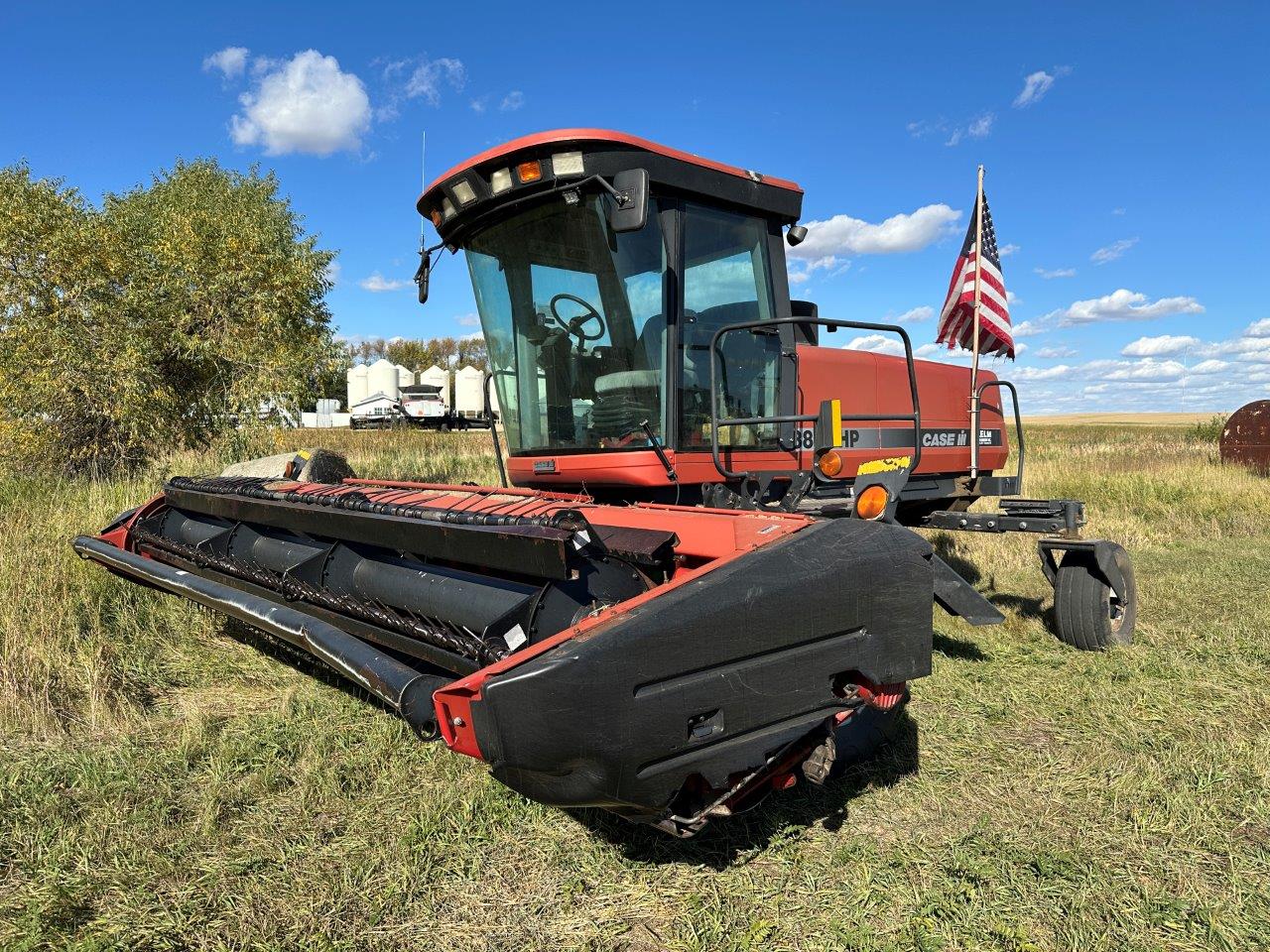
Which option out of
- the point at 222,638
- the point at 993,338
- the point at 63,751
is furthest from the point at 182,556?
the point at 993,338

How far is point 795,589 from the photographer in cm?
232

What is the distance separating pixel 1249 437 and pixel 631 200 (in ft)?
60.1

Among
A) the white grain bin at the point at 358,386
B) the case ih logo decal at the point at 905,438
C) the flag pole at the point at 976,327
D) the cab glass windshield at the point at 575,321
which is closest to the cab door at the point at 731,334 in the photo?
the cab glass windshield at the point at 575,321

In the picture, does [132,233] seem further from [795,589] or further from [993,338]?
[795,589]

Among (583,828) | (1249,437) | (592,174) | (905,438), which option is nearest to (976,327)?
(905,438)

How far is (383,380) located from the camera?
45.7 meters

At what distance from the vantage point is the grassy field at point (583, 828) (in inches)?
92.9

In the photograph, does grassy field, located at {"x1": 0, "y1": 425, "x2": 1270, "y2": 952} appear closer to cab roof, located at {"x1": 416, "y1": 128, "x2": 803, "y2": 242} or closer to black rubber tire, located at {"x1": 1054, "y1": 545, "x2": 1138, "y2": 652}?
black rubber tire, located at {"x1": 1054, "y1": 545, "x2": 1138, "y2": 652}

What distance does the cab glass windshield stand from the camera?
367cm

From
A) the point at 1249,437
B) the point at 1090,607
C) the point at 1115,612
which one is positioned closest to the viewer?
the point at 1090,607

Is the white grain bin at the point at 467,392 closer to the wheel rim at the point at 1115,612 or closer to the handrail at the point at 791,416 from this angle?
the wheel rim at the point at 1115,612

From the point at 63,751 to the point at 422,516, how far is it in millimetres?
1883

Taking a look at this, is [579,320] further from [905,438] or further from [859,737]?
[905,438]

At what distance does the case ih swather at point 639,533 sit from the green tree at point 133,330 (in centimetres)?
740
